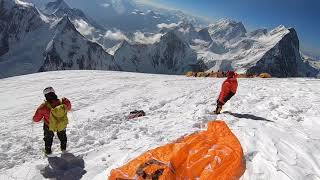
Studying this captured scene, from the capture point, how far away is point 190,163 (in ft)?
25.5

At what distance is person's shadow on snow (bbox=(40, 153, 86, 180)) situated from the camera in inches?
345

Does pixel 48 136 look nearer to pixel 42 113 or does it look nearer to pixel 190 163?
pixel 42 113

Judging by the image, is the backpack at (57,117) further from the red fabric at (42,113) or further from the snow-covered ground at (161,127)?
the snow-covered ground at (161,127)

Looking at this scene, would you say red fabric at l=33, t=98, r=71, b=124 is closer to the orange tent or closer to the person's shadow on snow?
the person's shadow on snow

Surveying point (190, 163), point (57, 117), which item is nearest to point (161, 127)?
point (57, 117)

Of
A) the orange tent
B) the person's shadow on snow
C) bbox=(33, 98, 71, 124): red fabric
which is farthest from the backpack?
the orange tent

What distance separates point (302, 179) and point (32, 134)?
27.1ft

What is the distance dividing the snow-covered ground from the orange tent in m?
0.47

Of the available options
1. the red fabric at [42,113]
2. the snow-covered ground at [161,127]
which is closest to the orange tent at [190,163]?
the snow-covered ground at [161,127]

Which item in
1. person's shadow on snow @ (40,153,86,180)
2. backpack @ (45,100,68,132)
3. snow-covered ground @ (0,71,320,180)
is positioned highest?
backpack @ (45,100,68,132)

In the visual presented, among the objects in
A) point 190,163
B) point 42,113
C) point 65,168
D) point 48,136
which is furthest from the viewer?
point 48,136

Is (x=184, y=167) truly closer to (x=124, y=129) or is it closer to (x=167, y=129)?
(x=167, y=129)

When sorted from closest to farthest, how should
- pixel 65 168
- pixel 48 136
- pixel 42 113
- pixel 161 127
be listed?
1. pixel 65 168
2. pixel 42 113
3. pixel 48 136
4. pixel 161 127

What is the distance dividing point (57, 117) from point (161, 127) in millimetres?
3636
